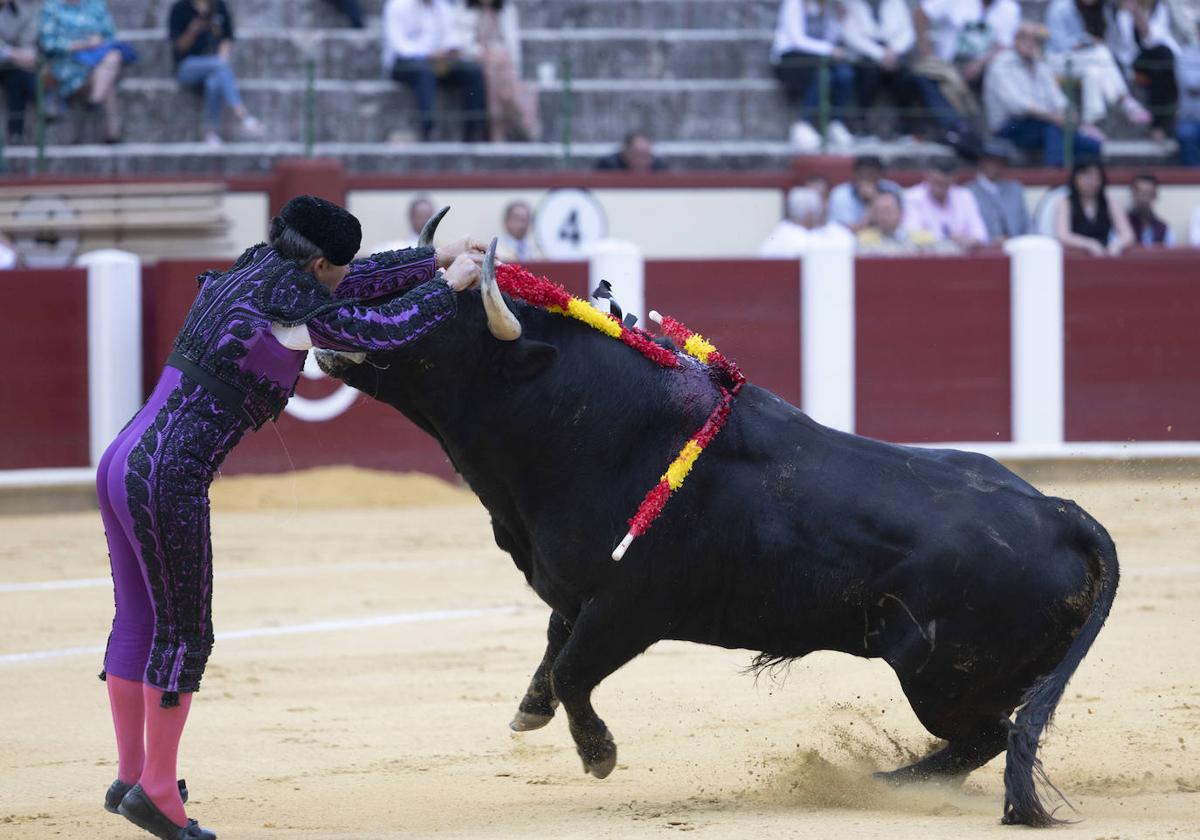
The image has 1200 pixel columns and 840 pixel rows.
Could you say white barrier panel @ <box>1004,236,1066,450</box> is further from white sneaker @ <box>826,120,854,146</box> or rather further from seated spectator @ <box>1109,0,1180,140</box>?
seated spectator @ <box>1109,0,1180,140</box>

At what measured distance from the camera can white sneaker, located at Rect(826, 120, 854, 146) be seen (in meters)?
12.2

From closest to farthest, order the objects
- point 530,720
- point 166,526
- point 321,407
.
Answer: point 166,526
point 530,720
point 321,407

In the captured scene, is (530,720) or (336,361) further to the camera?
(530,720)

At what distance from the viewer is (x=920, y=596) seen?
3965 millimetres

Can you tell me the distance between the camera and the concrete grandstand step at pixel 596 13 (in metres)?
12.7

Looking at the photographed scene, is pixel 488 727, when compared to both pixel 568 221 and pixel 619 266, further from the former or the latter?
pixel 568 221

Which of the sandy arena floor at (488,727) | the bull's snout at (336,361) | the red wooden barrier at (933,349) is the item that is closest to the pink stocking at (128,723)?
the sandy arena floor at (488,727)

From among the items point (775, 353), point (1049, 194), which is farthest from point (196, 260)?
point (1049, 194)

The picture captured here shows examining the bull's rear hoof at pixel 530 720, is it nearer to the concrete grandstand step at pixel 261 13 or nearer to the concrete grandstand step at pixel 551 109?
the concrete grandstand step at pixel 551 109

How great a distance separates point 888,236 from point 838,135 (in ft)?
5.29

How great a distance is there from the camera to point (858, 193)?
11.2m

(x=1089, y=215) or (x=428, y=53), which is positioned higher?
(x=428, y=53)

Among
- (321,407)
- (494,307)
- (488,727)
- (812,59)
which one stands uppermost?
(494,307)

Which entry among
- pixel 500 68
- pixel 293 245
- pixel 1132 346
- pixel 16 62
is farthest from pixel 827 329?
pixel 293 245
